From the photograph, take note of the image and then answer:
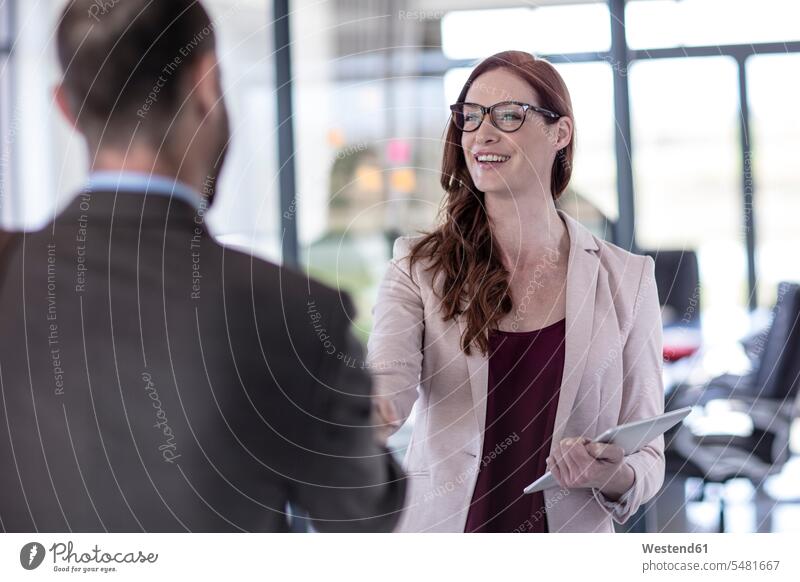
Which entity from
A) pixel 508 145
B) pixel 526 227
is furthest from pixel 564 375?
pixel 508 145

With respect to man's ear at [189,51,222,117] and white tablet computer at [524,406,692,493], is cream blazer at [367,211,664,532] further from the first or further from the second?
man's ear at [189,51,222,117]

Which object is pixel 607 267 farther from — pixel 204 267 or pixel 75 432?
pixel 75 432

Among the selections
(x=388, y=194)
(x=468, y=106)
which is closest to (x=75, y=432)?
(x=388, y=194)

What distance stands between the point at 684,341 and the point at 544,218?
0.25m

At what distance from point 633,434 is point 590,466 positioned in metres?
0.07

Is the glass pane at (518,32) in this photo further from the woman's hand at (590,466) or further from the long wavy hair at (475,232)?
the woman's hand at (590,466)

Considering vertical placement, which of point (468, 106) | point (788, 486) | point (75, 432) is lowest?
point (788, 486)

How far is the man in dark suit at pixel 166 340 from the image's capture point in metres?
1.03

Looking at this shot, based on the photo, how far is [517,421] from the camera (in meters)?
1.01

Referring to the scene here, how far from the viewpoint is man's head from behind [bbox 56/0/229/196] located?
1.03 meters

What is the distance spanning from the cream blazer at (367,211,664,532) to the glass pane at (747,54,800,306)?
169 millimetres

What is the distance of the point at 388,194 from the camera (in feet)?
3.40

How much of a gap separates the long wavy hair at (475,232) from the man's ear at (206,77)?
0.31 metres
